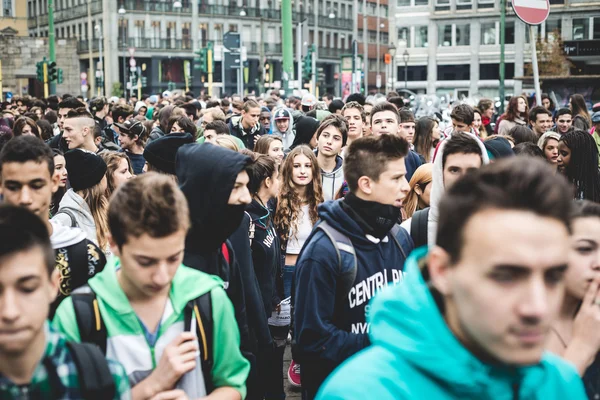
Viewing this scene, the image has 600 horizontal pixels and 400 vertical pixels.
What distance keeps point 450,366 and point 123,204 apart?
1619mm

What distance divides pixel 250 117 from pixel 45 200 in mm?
9464

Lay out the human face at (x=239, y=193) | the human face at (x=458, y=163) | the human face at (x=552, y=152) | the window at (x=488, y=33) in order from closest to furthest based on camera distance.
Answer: the human face at (x=239, y=193) → the human face at (x=458, y=163) → the human face at (x=552, y=152) → the window at (x=488, y=33)

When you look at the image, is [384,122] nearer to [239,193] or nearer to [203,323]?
[239,193]

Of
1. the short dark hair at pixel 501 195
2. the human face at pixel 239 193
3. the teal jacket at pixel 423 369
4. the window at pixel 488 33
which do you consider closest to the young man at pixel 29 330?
the teal jacket at pixel 423 369

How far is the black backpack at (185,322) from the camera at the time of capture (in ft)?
10.1

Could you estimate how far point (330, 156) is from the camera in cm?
858

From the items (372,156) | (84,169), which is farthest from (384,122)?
(372,156)

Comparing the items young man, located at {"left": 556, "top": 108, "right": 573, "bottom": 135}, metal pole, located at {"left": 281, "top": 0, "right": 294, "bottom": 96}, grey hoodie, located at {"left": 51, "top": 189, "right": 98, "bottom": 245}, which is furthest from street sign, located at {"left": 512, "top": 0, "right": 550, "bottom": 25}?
metal pole, located at {"left": 281, "top": 0, "right": 294, "bottom": 96}

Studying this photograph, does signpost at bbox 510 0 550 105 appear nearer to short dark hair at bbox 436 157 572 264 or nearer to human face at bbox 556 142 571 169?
human face at bbox 556 142 571 169

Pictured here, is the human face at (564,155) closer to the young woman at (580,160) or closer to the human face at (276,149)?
the young woman at (580,160)

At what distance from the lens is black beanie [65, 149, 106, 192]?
6.46m

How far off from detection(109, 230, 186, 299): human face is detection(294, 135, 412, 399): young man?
1.20 m

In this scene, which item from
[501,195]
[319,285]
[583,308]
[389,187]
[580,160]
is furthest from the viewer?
[580,160]

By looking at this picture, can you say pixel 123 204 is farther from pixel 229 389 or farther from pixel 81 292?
pixel 229 389
